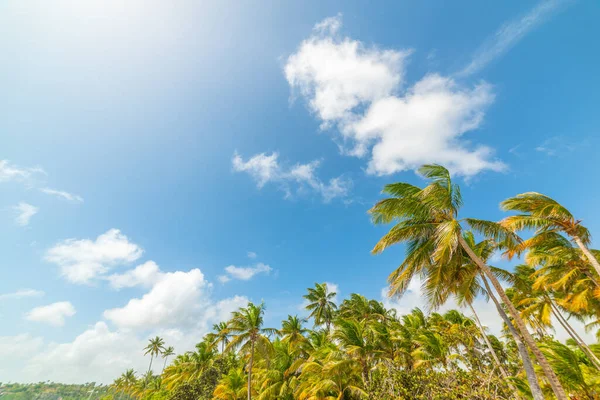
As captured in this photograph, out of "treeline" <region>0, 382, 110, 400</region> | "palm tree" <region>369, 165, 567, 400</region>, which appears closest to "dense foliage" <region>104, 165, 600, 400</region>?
"palm tree" <region>369, 165, 567, 400</region>

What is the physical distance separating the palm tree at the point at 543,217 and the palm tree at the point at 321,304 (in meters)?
26.9

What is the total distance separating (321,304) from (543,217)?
28489 millimetres

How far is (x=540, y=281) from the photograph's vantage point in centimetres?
1584

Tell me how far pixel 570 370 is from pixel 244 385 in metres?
27.3

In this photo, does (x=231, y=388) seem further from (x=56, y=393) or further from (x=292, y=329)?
(x=56, y=393)

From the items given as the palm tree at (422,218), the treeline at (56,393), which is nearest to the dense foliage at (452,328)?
the palm tree at (422,218)

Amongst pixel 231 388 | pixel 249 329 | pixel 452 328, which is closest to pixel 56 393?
pixel 231 388

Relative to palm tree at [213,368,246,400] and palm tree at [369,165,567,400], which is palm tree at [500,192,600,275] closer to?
palm tree at [369,165,567,400]

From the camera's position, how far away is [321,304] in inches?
1419

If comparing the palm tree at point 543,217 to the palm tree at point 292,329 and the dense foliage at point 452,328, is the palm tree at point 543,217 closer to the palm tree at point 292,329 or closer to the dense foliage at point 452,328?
the dense foliage at point 452,328

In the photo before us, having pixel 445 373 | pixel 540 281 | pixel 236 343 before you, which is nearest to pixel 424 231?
pixel 445 373

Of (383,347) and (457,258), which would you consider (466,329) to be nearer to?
(383,347)

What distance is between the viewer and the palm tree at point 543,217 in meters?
12.6

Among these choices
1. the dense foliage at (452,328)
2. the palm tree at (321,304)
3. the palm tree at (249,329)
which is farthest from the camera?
the palm tree at (321,304)
